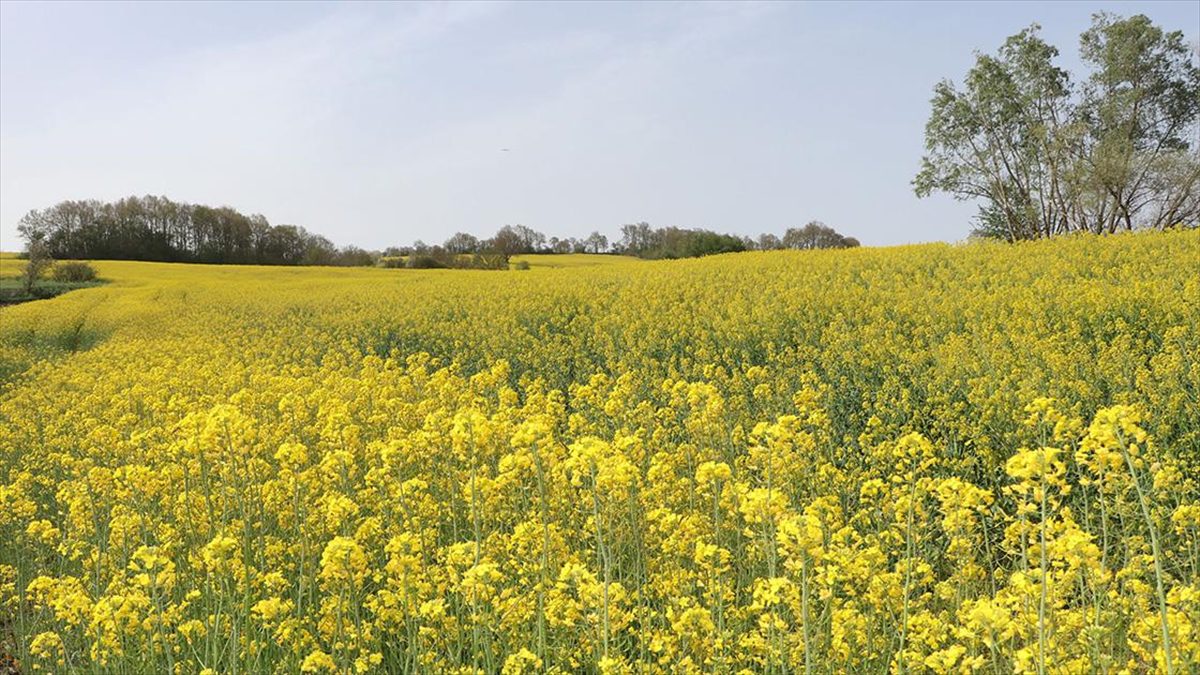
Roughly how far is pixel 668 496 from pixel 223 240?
7712 cm

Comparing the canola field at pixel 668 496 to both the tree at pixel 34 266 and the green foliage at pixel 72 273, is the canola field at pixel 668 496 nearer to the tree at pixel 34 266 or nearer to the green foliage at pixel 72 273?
the tree at pixel 34 266

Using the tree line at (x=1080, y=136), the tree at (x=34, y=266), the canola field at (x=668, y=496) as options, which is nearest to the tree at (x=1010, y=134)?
the tree line at (x=1080, y=136)

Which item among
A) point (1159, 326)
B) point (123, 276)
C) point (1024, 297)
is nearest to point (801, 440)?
point (1159, 326)

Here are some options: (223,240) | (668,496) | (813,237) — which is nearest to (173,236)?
(223,240)

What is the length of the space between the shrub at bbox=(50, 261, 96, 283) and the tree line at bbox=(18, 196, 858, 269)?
14284mm

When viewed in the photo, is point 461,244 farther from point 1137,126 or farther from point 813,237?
point 1137,126

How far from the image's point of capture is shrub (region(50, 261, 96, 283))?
157 ft

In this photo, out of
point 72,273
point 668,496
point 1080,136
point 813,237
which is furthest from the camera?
point 813,237

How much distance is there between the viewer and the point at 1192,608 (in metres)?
2.76

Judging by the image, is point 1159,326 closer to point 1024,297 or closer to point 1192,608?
point 1024,297

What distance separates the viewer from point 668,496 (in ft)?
15.5

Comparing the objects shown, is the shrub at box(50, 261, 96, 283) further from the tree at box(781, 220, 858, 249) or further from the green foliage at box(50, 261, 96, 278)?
the tree at box(781, 220, 858, 249)

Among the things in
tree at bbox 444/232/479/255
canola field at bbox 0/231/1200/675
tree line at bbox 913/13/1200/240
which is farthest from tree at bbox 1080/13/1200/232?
tree at bbox 444/232/479/255

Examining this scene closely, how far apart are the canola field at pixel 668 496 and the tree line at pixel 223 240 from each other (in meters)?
49.0
